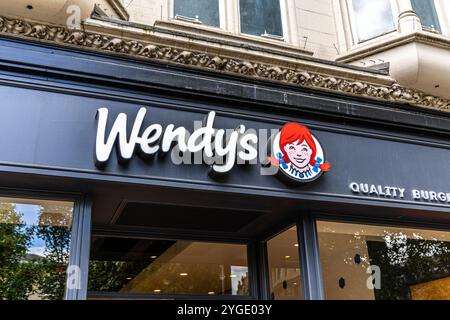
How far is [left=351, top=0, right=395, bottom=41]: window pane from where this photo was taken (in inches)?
282

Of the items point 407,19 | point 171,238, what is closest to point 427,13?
point 407,19

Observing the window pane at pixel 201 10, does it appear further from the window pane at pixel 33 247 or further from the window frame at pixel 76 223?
the window pane at pixel 33 247

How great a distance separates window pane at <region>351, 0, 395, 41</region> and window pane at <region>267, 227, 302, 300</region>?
3.20 meters

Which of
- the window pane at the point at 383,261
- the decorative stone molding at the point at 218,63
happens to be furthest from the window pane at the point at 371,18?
the window pane at the point at 383,261

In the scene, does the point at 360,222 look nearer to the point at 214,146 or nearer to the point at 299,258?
the point at 299,258

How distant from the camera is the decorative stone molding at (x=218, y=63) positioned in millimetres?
5121

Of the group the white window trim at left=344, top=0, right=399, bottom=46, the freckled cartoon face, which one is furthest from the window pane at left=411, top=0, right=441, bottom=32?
the freckled cartoon face

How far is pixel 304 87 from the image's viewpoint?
6.20 meters

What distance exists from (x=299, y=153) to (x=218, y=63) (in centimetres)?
143

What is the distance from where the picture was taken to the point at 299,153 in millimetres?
5680

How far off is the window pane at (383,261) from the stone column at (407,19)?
2704mm
